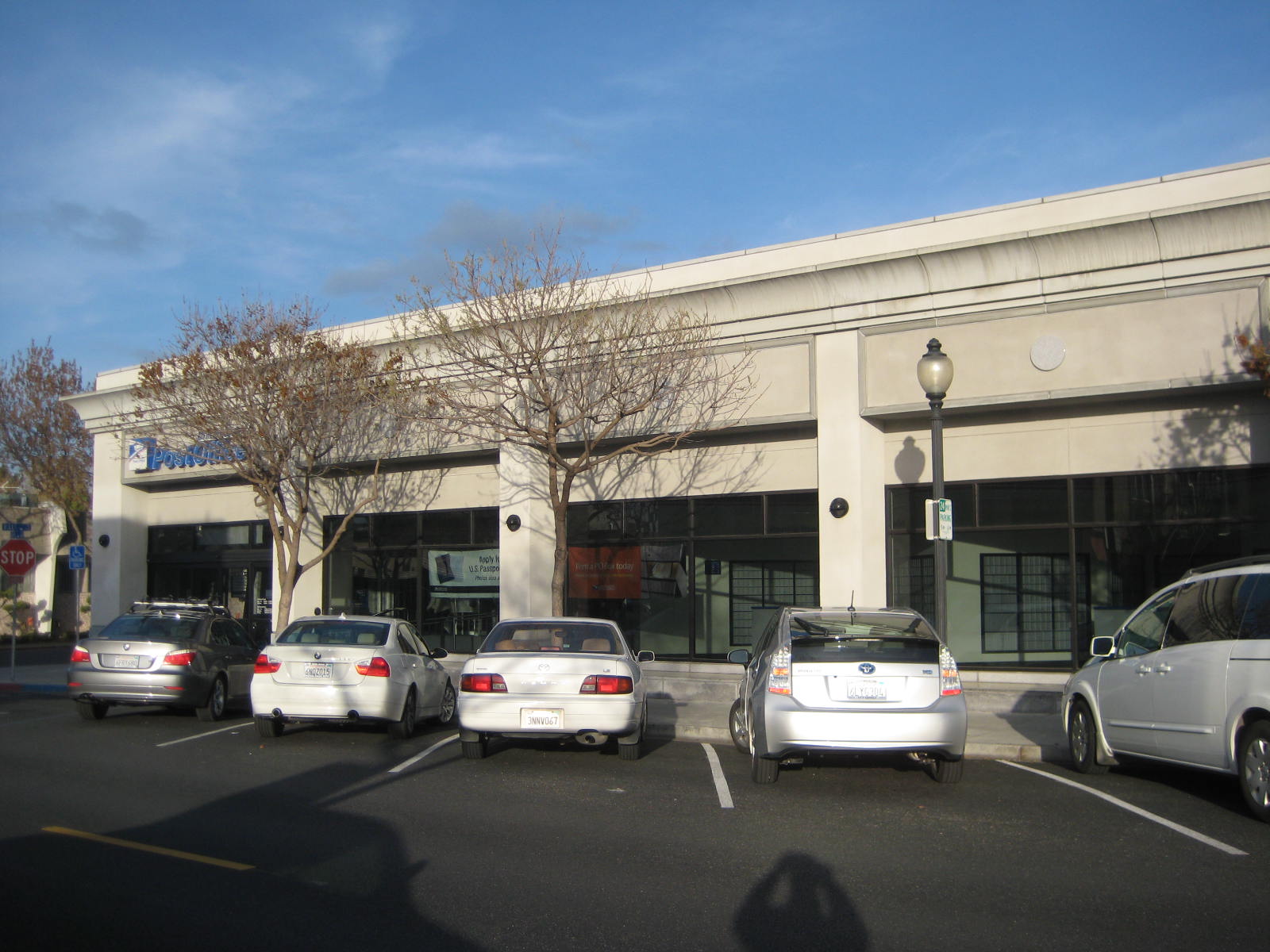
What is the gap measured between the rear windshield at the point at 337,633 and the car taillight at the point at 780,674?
5301 mm

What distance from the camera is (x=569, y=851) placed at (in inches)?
296

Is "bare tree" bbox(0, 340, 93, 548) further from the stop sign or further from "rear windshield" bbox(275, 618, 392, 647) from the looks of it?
"rear windshield" bbox(275, 618, 392, 647)

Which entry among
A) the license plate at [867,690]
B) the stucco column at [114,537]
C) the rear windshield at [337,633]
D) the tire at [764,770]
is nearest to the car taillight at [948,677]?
the license plate at [867,690]

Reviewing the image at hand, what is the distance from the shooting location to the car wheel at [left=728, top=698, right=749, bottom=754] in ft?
39.6

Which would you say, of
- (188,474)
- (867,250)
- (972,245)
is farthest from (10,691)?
(972,245)

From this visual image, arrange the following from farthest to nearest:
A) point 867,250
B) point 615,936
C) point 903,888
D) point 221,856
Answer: point 867,250 → point 221,856 → point 903,888 → point 615,936

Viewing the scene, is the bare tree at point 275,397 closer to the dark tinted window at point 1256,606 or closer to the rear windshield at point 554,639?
the rear windshield at point 554,639

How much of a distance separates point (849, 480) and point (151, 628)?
403 inches

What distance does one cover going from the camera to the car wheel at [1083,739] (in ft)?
35.9

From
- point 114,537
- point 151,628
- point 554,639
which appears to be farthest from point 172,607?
point 114,537

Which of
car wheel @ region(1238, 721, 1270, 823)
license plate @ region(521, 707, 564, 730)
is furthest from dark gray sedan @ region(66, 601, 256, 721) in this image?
car wheel @ region(1238, 721, 1270, 823)

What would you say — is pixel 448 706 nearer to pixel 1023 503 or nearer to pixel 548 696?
pixel 548 696

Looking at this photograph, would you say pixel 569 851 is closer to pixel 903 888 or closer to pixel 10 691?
pixel 903 888

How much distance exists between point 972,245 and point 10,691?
18.4 metres
